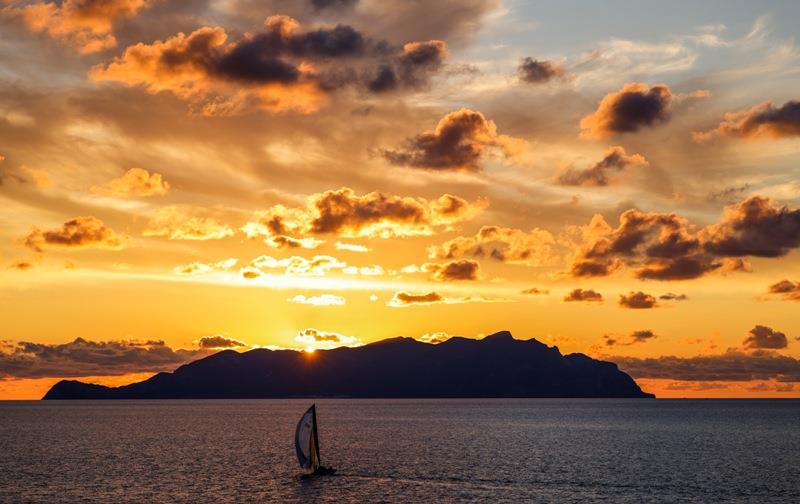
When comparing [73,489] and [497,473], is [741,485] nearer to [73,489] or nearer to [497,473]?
[497,473]

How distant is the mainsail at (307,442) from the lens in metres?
140

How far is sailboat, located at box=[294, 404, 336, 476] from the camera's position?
140 meters

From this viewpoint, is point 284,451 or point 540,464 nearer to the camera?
point 540,464

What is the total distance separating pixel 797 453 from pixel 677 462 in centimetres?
4573

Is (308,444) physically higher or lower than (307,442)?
lower

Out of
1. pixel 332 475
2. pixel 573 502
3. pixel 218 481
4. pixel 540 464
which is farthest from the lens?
pixel 540 464

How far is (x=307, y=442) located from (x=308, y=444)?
0.48 m

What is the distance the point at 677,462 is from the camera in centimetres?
17125

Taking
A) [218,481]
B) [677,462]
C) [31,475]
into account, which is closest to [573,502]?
[218,481]

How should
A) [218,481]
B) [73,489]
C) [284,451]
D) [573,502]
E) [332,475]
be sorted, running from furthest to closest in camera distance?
[284,451], [332,475], [218,481], [73,489], [573,502]

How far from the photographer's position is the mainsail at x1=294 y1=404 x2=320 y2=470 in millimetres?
140125

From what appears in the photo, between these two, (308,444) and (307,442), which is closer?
(308,444)

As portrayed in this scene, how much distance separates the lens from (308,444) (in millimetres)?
140375

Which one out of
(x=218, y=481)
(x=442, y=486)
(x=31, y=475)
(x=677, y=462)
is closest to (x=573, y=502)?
(x=442, y=486)
